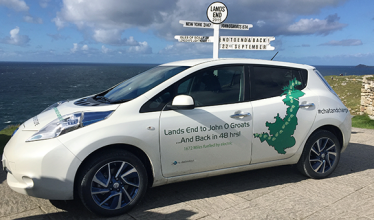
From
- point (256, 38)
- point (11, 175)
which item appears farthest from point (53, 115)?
point (256, 38)

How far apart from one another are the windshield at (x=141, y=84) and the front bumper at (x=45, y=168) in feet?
3.01

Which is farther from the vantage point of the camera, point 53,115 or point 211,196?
point 211,196

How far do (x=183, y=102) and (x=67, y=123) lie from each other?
1222 mm

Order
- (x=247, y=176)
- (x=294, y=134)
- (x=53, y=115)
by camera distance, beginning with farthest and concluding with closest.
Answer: (x=247, y=176) → (x=294, y=134) → (x=53, y=115)

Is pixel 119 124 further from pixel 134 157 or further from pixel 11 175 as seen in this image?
pixel 11 175

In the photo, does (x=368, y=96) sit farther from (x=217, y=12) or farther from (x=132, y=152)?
(x=132, y=152)

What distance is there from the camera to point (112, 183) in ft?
11.3

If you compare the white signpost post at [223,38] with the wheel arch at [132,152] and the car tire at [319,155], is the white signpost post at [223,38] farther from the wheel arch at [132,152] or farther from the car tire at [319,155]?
the wheel arch at [132,152]

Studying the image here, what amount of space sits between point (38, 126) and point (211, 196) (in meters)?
2.18

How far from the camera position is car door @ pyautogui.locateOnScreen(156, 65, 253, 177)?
3.66m

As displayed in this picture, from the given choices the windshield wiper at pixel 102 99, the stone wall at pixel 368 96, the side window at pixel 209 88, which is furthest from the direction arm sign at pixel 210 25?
the stone wall at pixel 368 96

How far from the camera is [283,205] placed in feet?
12.4

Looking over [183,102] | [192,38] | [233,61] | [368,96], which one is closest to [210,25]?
[192,38]

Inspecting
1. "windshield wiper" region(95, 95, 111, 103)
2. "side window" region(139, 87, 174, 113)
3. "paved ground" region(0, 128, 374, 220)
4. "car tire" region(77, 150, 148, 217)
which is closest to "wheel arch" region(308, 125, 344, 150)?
"paved ground" region(0, 128, 374, 220)
